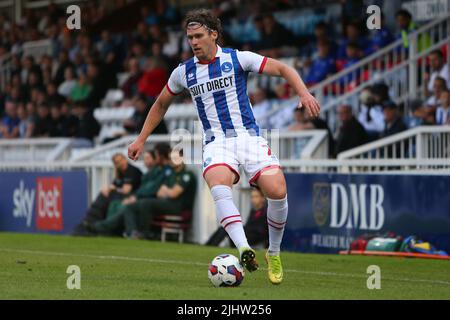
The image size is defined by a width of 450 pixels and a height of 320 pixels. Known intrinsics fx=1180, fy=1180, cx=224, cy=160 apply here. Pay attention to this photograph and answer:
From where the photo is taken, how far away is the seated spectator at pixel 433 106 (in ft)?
53.7

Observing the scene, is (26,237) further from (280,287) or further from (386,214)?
(280,287)

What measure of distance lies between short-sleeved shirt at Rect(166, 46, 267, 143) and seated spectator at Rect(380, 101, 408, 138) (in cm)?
668

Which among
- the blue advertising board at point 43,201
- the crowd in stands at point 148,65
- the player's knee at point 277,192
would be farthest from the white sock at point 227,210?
the blue advertising board at point 43,201

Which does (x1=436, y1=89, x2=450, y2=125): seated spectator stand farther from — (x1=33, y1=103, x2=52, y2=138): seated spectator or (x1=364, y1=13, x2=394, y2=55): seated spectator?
(x1=33, y1=103, x2=52, y2=138): seated spectator

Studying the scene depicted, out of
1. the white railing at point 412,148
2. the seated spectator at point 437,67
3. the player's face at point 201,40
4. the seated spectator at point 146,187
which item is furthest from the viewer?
the seated spectator at point 146,187

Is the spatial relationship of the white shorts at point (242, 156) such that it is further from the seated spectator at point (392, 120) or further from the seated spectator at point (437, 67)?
the seated spectator at point (437, 67)

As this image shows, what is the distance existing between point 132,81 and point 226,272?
14.7 meters

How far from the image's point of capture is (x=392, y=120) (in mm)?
16781

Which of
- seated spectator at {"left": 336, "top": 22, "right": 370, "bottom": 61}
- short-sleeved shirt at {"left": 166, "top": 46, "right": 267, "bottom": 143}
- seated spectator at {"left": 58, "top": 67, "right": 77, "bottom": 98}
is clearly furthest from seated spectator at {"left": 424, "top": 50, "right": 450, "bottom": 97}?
seated spectator at {"left": 58, "top": 67, "right": 77, "bottom": 98}

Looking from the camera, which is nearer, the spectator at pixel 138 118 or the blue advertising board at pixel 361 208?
the blue advertising board at pixel 361 208

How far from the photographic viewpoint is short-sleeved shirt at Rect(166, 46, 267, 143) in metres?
10.2

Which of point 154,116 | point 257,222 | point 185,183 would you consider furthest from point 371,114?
point 154,116

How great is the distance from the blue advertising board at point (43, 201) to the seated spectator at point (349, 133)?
5139 mm

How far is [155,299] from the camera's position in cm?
852
